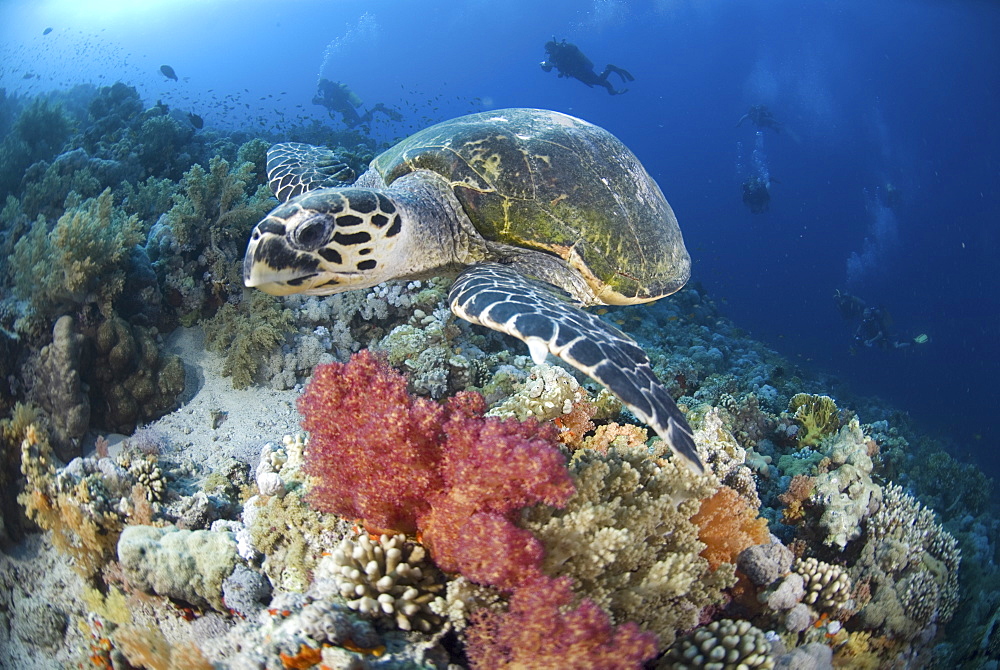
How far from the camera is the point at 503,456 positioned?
1.37m

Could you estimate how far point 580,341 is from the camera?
1.75 m

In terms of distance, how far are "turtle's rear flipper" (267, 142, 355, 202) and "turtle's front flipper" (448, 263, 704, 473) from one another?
1792mm

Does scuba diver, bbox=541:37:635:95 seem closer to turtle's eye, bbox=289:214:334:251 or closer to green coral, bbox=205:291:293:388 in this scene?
green coral, bbox=205:291:293:388

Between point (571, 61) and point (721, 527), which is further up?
point (571, 61)

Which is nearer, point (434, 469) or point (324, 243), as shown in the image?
point (434, 469)

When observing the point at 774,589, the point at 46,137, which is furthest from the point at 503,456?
the point at 46,137

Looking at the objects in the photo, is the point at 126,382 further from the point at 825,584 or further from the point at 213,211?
the point at 825,584

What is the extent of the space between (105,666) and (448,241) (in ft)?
7.66

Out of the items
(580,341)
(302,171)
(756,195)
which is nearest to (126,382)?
(302,171)

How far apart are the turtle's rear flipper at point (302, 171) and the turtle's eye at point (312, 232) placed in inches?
48.6

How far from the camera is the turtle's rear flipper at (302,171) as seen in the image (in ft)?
11.1

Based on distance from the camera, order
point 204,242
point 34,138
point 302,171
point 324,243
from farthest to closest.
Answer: point 34,138 < point 204,242 < point 302,171 < point 324,243

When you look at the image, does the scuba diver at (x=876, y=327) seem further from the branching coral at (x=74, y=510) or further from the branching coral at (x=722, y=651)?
the branching coral at (x=74, y=510)

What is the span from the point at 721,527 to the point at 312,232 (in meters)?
2.15
